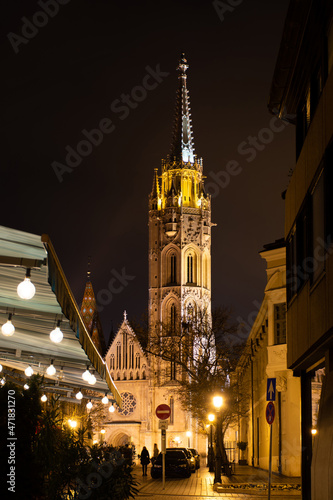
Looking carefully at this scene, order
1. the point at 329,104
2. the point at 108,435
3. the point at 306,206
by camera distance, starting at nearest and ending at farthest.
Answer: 1. the point at 329,104
2. the point at 306,206
3. the point at 108,435

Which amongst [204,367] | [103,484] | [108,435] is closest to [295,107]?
[103,484]

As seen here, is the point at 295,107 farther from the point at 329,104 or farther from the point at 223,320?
the point at 223,320

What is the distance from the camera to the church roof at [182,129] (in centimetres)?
11381

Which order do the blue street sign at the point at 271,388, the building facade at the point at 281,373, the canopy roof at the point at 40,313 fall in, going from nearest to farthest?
1. the canopy roof at the point at 40,313
2. the blue street sign at the point at 271,388
3. the building facade at the point at 281,373

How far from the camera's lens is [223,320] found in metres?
50.1

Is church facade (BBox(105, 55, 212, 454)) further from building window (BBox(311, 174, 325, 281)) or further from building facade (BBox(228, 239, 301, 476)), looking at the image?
building window (BBox(311, 174, 325, 281))

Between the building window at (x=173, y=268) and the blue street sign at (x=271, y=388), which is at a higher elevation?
the building window at (x=173, y=268)

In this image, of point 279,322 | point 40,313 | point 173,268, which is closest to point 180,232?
point 173,268

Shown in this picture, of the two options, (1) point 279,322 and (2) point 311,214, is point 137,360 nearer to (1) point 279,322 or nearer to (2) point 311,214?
(1) point 279,322

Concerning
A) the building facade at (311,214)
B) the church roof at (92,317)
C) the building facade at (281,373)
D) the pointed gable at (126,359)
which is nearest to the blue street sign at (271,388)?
the building facade at (311,214)

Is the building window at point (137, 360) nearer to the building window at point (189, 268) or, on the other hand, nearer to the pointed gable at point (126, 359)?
the pointed gable at point (126, 359)

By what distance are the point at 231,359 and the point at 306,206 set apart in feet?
121

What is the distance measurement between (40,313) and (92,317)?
116 meters

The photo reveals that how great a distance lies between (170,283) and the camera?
10544 cm
